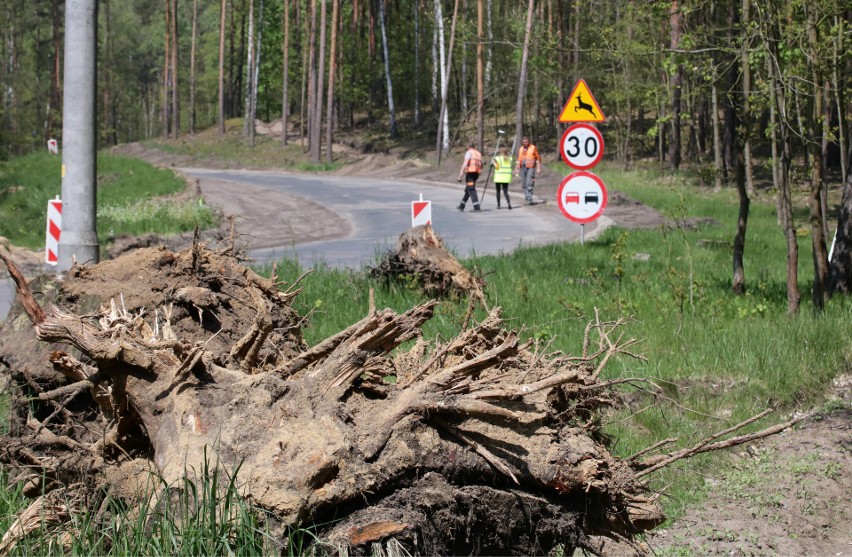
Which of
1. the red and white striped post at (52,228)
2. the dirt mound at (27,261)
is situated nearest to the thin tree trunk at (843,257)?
the red and white striped post at (52,228)

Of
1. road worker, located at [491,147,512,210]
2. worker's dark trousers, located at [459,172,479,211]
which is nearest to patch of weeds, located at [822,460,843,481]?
worker's dark trousers, located at [459,172,479,211]

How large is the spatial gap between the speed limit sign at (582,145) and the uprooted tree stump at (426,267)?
167 inches

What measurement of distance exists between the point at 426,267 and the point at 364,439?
23.0ft

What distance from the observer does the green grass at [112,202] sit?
2144 centimetres

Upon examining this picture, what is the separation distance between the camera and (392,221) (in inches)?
993

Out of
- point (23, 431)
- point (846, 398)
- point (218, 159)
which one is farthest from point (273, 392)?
point (218, 159)

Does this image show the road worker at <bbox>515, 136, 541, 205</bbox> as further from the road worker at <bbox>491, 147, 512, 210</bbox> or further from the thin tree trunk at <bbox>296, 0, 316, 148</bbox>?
the thin tree trunk at <bbox>296, 0, 316, 148</bbox>

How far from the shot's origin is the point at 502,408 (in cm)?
369

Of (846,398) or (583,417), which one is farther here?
(846,398)

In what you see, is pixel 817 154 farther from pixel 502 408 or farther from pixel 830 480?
pixel 502 408

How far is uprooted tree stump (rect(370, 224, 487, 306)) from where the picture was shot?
1051 cm

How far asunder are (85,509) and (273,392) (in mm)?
819

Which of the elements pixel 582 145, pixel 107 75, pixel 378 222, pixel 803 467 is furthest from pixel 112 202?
pixel 107 75

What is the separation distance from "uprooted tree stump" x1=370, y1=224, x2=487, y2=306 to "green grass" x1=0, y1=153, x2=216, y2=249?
8.08 metres
